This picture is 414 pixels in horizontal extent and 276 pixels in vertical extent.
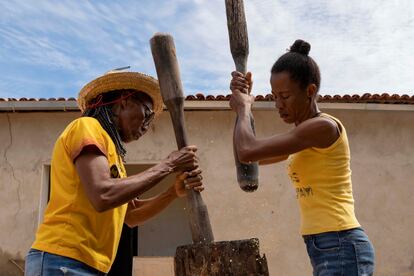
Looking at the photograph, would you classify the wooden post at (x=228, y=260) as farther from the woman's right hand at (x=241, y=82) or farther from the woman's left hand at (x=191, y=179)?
the woman's right hand at (x=241, y=82)

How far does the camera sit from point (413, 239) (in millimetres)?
9109

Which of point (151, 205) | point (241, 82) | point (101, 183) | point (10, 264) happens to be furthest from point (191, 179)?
point (10, 264)

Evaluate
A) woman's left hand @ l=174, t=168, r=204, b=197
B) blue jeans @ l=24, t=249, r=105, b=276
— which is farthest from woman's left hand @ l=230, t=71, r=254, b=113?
blue jeans @ l=24, t=249, r=105, b=276

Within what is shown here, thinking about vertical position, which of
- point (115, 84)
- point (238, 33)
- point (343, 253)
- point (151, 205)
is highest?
point (238, 33)

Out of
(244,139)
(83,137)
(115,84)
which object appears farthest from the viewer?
(115,84)

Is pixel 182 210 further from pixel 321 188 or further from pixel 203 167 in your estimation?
pixel 321 188

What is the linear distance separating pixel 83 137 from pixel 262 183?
6890mm

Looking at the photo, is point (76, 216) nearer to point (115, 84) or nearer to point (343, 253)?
point (115, 84)

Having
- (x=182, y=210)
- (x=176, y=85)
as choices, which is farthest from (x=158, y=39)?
(x=182, y=210)

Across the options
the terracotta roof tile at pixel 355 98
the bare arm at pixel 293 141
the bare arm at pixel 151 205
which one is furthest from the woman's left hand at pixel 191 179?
the terracotta roof tile at pixel 355 98

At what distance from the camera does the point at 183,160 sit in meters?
3.08

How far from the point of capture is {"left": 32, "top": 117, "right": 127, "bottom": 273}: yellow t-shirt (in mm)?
2480

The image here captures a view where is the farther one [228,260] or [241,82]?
[241,82]

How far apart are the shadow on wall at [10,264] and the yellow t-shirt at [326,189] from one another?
293 inches
